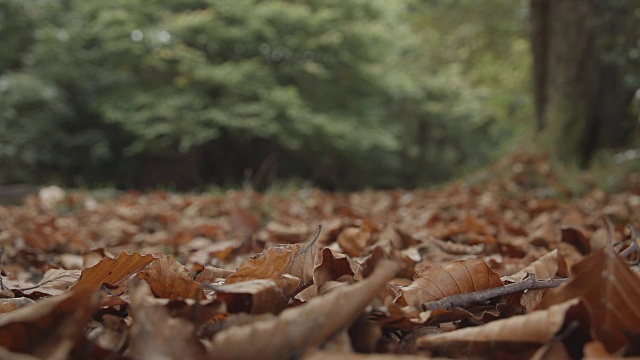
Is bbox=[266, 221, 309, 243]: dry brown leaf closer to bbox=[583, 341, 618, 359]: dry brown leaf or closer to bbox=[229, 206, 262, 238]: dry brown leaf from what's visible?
bbox=[229, 206, 262, 238]: dry brown leaf

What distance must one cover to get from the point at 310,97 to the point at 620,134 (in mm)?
8992

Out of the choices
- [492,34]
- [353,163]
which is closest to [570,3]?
[492,34]

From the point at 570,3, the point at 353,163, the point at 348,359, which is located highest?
the point at 570,3

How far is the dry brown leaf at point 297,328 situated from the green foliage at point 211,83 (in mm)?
9649

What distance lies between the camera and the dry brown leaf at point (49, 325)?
53cm

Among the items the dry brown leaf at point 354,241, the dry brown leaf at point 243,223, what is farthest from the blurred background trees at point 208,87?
the dry brown leaf at point 354,241

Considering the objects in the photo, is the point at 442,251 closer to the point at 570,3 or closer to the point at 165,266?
the point at 165,266

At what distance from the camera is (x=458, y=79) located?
1508 centimetres

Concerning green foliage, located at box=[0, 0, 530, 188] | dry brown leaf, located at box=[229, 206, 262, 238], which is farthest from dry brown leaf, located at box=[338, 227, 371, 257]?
green foliage, located at box=[0, 0, 530, 188]

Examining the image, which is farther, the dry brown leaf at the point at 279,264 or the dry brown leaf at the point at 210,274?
the dry brown leaf at the point at 210,274

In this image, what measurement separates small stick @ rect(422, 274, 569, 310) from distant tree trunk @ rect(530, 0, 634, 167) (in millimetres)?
4776

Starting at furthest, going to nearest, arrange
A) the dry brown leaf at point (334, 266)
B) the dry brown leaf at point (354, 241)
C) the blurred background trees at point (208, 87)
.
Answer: the blurred background trees at point (208, 87) → the dry brown leaf at point (354, 241) → the dry brown leaf at point (334, 266)

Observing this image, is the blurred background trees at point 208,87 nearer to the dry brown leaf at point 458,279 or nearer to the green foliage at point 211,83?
the green foliage at point 211,83

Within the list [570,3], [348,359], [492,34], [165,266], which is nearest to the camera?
[348,359]
